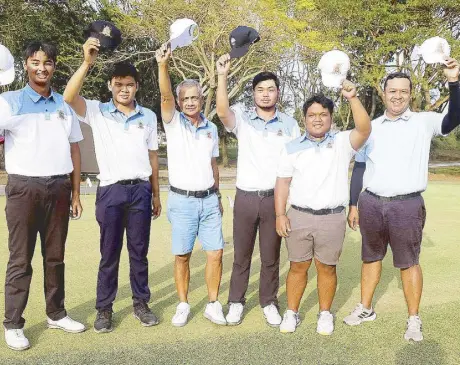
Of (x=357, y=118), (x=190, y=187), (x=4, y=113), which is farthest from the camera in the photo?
(x=190, y=187)

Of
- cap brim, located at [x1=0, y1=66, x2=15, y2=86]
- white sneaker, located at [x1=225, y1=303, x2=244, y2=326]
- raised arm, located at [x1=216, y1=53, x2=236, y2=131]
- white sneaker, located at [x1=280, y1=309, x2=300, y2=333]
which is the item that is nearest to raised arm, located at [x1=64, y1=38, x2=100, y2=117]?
cap brim, located at [x1=0, y1=66, x2=15, y2=86]

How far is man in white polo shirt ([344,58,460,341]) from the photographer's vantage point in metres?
3.49

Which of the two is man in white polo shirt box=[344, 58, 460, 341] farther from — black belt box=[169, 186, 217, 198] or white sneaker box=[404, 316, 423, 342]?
black belt box=[169, 186, 217, 198]

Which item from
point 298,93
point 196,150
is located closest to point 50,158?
point 196,150

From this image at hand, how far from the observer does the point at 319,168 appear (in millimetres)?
3482

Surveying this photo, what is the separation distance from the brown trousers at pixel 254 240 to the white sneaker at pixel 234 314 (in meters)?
0.05

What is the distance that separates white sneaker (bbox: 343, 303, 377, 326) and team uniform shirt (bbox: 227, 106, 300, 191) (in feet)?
3.96

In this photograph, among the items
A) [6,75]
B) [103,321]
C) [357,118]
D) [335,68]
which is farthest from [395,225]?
[6,75]

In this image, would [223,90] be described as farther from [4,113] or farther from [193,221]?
[4,113]

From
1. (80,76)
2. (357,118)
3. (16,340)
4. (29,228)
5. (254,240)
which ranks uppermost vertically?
(80,76)

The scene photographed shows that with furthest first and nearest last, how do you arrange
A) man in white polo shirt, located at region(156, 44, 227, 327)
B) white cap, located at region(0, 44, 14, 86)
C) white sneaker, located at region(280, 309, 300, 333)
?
man in white polo shirt, located at region(156, 44, 227, 327), white sneaker, located at region(280, 309, 300, 333), white cap, located at region(0, 44, 14, 86)

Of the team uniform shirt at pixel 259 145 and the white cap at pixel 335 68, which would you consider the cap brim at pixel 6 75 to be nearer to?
the team uniform shirt at pixel 259 145

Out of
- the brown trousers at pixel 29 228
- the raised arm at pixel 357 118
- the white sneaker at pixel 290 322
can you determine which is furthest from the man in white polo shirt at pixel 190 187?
the raised arm at pixel 357 118

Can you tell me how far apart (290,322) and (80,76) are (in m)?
2.34
